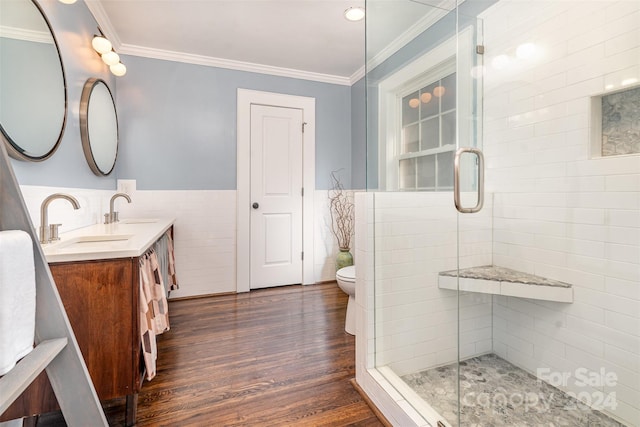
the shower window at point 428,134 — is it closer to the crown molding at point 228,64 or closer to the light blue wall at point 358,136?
the light blue wall at point 358,136

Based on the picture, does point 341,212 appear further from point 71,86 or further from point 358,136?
point 71,86

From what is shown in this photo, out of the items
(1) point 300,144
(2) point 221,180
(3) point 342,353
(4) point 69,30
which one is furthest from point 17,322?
(1) point 300,144

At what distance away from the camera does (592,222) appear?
4.83 feet

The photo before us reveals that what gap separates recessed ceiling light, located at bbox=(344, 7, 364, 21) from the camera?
91.6 inches

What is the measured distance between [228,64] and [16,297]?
3.03 meters

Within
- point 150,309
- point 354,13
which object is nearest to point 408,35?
point 354,13

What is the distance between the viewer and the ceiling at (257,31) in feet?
6.81

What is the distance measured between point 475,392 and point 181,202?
109 inches

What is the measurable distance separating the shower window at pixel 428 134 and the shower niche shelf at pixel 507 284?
503 mm

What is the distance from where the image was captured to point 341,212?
3.63 meters

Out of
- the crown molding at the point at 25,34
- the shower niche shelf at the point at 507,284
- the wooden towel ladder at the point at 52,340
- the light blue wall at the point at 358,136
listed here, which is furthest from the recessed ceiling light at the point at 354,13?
the wooden towel ladder at the point at 52,340

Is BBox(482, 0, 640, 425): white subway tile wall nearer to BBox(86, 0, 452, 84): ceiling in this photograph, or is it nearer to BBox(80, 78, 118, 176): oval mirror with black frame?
BBox(86, 0, 452, 84): ceiling

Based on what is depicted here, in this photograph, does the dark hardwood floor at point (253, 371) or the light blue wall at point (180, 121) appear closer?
the dark hardwood floor at point (253, 371)

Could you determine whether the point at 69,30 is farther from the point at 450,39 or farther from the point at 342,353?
the point at 342,353
